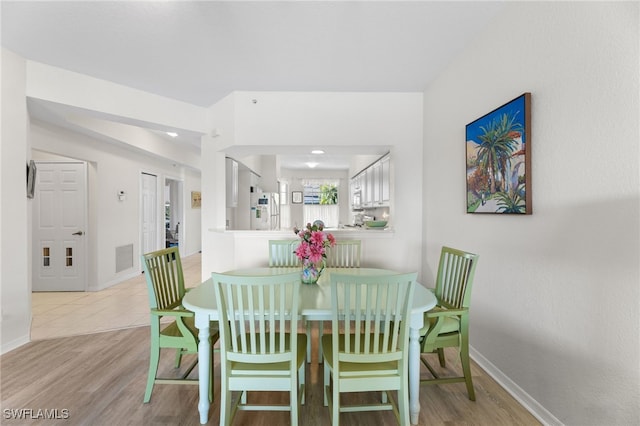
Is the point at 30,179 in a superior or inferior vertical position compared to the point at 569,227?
superior

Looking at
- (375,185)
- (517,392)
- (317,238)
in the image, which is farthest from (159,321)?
(375,185)

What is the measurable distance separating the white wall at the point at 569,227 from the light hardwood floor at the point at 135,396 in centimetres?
28

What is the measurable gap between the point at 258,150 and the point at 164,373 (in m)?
2.54

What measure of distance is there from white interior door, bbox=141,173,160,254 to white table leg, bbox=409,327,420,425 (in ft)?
18.7

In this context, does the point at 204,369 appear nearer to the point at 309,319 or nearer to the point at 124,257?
the point at 309,319

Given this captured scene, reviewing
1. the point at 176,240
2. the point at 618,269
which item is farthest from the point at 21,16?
the point at 176,240

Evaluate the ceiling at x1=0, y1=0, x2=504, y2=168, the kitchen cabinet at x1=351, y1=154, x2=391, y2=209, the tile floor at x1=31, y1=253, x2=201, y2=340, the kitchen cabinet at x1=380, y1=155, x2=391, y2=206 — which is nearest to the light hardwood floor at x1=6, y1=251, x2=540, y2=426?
the tile floor at x1=31, y1=253, x2=201, y2=340

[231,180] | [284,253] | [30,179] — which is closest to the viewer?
[284,253]

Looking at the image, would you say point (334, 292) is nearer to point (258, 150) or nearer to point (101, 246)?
point (258, 150)

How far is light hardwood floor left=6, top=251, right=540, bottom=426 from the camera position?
180 cm

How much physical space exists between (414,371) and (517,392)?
0.85 meters

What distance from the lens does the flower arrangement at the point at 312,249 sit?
2.01 m

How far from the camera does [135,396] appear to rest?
202 centimetres

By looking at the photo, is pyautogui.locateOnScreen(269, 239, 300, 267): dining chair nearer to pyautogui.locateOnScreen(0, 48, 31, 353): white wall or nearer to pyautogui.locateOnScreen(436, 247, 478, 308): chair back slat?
pyautogui.locateOnScreen(436, 247, 478, 308): chair back slat
